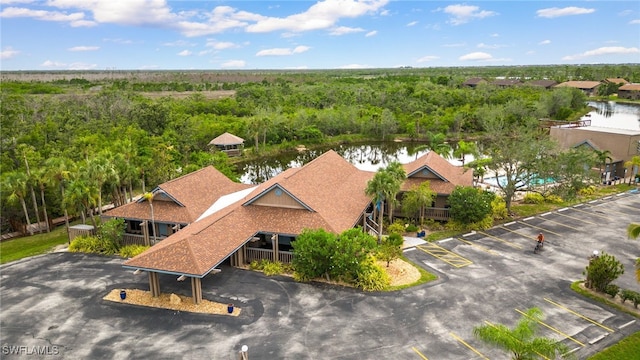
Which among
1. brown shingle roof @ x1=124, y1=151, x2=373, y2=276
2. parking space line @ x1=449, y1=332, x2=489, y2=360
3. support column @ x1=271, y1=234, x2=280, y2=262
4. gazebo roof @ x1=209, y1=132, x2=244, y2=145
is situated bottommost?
parking space line @ x1=449, y1=332, x2=489, y2=360

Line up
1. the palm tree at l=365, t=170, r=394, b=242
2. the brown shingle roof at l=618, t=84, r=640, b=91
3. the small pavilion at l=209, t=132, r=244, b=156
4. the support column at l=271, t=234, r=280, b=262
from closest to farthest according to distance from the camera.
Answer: the support column at l=271, t=234, r=280, b=262
the palm tree at l=365, t=170, r=394, b=242
the small pavilion at l=209, t=132, r=244, b=156
the brown shingle roof at l=618, t=84, r=640, b=91

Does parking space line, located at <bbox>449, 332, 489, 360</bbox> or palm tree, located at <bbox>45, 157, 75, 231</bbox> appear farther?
palm tree, located at <bbox>45, 157, 75, 231</bbox>

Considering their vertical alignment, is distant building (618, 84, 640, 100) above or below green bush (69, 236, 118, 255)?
above

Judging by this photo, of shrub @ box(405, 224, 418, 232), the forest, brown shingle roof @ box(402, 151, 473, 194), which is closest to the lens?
shrub @ box(405, 224, 418, 232)

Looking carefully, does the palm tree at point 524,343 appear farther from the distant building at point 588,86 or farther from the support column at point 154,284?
the distant building at point 588,86

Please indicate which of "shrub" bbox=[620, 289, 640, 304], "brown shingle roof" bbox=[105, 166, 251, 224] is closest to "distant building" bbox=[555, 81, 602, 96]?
"shrub" bbox=[620, 289, 640, 304]

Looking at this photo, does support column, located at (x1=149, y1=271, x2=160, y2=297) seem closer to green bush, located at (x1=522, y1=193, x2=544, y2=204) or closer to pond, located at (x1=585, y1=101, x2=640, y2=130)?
green bush, located at (x1=522, y1=193, x2=544, y2=204)
